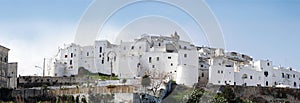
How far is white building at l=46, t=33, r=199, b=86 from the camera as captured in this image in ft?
240

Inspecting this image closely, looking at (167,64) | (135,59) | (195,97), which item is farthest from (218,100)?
(135,59)

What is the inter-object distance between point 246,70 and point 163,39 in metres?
11.9

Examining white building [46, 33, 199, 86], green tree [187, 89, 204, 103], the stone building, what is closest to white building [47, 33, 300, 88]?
white building [46, 33, 199, 86]

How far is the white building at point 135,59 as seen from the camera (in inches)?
2881

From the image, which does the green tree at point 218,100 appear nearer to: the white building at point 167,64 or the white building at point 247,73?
the white building at point 167,64

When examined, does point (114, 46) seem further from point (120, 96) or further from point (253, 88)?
point (120, 96)

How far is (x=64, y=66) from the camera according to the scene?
3041 inches

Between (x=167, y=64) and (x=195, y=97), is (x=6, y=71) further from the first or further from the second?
(x=195, y=97)

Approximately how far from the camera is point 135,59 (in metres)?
74.2

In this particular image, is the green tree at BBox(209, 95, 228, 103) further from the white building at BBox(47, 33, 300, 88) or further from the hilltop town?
the white building at BBox(47, 33, 300, 88)

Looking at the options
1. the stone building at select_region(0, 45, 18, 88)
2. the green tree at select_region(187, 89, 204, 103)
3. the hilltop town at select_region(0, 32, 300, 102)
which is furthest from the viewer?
the hilltop town at select_region(0, 32, 300, 102)

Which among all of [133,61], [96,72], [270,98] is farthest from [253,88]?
[96,72]

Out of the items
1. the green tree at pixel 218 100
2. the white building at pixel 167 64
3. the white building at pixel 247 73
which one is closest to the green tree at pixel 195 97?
the green tree at pixel 218 100

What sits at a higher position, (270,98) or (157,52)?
(157,52)
